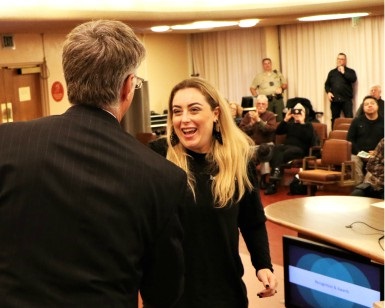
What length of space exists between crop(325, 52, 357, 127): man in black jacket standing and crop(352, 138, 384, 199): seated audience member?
15.7ft

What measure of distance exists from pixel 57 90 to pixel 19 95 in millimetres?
637

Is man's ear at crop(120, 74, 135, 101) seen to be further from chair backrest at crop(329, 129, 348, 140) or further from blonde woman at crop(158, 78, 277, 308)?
chair backrest at crop(329, 129, 348, 140)

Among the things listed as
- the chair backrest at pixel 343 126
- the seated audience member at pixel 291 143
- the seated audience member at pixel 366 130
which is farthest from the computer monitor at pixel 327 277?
the chair backrest at pixel 343 126

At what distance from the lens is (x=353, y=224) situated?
13.2 ft

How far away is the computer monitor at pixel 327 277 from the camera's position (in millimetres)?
3330

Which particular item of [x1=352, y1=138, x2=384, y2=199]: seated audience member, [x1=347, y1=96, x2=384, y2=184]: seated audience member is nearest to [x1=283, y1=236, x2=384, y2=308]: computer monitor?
[x1=352, y1=138, x2=384, y2=199]: seated audience member

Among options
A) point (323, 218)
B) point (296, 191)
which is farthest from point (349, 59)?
point (323, 218)

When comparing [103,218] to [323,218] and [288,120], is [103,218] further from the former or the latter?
[288,120]

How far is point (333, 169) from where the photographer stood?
8297mm

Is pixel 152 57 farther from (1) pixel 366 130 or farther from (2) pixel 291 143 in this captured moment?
(1) pixel 366 130

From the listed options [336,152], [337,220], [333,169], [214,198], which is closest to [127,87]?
[214,198]

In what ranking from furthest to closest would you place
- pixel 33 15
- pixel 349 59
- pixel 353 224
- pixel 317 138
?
1. pixel 349 59
2. pixel 317 138
3. pixel 33 15
4. pixel 353 224

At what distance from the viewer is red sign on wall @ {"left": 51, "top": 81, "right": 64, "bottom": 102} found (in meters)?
10.9

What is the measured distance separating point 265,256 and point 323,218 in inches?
67.9
